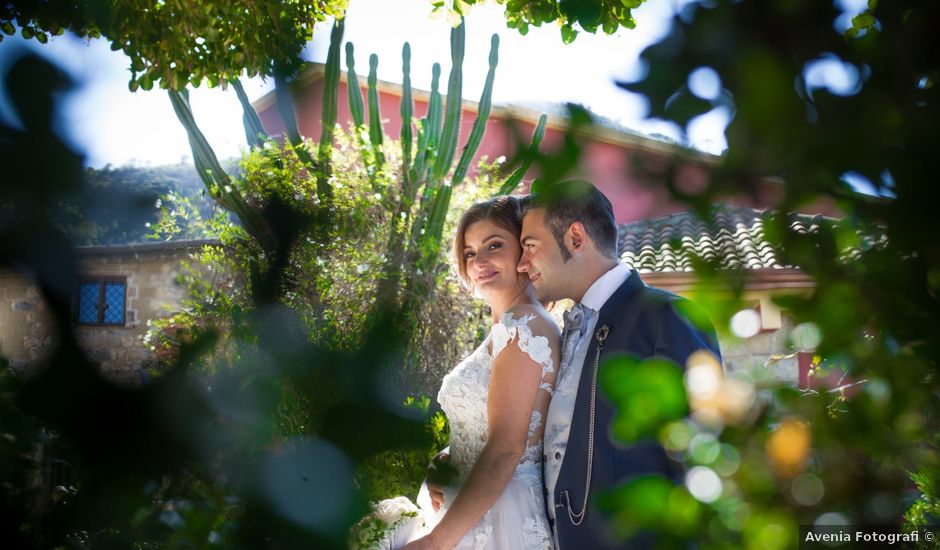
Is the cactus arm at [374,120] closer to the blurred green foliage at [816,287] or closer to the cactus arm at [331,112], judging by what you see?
the cactus arm at [331,112]

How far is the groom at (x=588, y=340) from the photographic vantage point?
2.05 metres

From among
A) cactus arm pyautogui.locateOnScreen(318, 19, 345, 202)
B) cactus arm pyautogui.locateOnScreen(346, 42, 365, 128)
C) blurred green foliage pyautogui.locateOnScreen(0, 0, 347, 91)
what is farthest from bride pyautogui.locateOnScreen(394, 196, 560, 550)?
cactus arm pyautogui.locateOnScreen(346, 42, 365, 128)

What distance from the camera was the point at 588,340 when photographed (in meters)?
2.33

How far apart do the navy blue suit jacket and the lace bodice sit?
6.6 inches

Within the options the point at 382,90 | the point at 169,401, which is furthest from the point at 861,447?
the point at 382,90

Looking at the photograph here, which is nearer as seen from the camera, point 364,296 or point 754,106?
point 754,106

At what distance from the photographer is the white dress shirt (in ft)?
7.54

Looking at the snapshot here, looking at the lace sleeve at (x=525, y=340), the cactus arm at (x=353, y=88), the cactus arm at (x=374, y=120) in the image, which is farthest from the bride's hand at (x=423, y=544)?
the cactus arm at (x=353, y=88)

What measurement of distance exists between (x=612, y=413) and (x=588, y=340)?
1.03 ft

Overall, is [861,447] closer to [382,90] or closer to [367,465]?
[367,465]

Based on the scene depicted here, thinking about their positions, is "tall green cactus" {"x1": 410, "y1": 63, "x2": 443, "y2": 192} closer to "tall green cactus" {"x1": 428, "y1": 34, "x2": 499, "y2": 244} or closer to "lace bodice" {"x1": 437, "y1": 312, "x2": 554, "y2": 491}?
"tall green cactus" {"x1": 428, "y1": 34, "x2": 499, "y2": 244}

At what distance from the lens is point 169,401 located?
527mm

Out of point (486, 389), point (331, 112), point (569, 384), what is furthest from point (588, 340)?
point (331, 112)

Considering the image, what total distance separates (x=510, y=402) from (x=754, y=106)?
6.23ft
